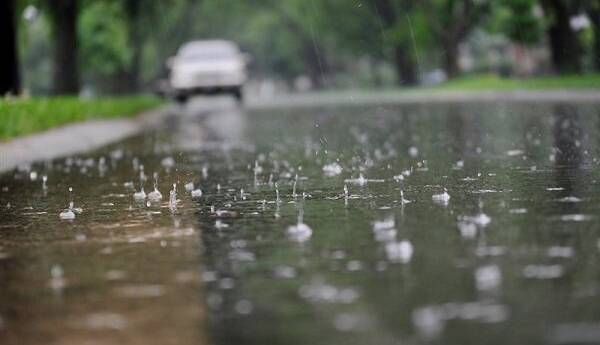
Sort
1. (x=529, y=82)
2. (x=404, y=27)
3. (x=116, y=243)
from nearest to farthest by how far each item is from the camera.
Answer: (x=116, y=243) < (x=529, y=82) < (x=404, y=27)

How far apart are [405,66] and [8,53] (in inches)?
2106

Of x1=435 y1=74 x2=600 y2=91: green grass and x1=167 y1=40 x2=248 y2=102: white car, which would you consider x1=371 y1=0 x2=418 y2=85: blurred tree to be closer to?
x1=435 y1=74 x2=600 y2=91: green grass

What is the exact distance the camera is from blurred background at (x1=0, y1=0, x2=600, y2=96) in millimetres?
40094

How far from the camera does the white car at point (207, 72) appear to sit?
154 ft

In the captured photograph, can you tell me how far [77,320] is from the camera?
228 inches

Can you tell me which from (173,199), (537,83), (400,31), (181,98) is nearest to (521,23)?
(537,83)

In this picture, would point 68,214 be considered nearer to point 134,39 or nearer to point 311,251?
point 311,251

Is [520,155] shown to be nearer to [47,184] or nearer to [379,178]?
[379,178]

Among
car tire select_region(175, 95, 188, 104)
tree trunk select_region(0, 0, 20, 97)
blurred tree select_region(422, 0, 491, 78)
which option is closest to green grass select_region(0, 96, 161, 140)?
tree trunk select_region(0, 0, 20, 97)

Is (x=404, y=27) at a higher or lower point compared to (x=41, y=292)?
higher

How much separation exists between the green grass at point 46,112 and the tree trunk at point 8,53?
1.66 metres

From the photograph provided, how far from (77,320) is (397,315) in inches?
53.8

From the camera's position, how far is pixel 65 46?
128ft

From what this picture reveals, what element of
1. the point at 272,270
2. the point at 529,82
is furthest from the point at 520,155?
the point at 529,82
